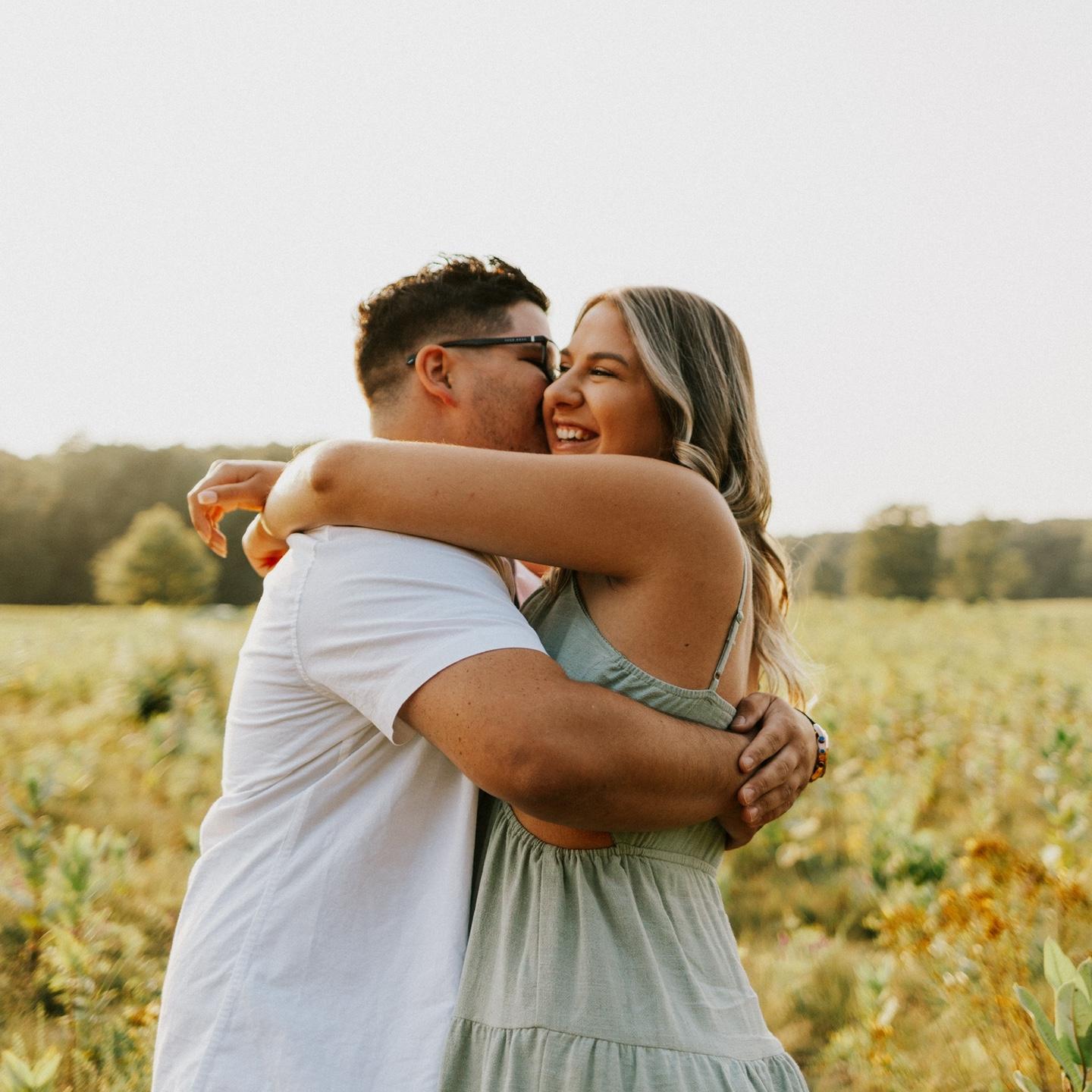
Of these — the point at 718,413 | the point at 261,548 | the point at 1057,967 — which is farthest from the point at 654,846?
the point at 261,548

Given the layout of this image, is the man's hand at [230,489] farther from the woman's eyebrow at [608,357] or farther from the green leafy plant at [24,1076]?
the green leafy plant at [24,1076]

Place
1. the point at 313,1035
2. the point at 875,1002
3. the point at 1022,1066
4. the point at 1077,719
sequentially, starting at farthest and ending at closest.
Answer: the point at 1077,719 → the point at 875,1002 → the point at 1022,1066 → the point at 313,1035

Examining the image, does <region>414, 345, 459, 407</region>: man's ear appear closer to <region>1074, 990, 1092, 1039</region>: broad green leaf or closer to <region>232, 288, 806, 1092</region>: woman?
<region>232, 288, 806, 1092</region>: woman

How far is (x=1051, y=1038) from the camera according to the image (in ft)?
7.89

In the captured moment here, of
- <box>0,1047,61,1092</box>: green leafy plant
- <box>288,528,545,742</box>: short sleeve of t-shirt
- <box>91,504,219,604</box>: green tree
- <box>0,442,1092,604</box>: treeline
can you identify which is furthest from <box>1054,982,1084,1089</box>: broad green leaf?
<box>91,504,219,604</box>: green tree

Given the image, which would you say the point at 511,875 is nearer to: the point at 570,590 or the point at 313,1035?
the point at 313,1035

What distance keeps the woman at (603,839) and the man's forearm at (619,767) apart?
0.28 feet

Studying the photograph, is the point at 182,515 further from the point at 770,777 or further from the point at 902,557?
the point at 770,777

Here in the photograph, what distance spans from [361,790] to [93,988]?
2623 mm

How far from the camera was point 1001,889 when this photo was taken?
189 inches

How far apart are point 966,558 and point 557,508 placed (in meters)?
73.1

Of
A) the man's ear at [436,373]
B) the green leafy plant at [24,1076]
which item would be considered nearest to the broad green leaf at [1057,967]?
the man's ear at [436,373]

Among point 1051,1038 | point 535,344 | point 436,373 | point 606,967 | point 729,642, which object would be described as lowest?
point 1051,1038

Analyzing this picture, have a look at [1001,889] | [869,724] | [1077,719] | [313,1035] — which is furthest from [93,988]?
[1077,719]
